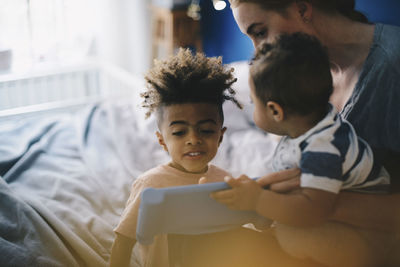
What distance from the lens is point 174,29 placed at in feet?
8.74

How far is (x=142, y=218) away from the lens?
720 mm

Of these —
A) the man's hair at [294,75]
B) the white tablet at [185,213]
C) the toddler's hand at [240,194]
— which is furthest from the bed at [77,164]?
the man's hair at [294,75]

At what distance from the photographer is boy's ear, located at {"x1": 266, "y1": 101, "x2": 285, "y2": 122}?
0.73 metres

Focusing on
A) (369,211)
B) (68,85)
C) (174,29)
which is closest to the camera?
(369,211)

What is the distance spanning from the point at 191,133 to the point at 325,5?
1.54 feet

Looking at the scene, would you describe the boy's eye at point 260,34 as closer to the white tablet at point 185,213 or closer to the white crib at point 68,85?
the white tablet at point 185,213

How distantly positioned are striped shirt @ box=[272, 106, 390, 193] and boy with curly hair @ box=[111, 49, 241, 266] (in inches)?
7.6

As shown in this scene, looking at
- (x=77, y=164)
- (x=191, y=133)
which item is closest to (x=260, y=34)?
(x=191, y=133)

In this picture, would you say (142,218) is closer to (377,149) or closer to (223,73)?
(223,73)

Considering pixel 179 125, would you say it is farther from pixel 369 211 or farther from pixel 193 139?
pixel 369 211

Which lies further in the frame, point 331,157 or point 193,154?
point 193,154

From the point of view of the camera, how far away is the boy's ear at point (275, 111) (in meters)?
0.73

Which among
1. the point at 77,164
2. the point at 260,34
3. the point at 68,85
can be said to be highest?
the point at 260,34

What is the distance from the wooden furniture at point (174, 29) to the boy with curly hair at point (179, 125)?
1742mm
